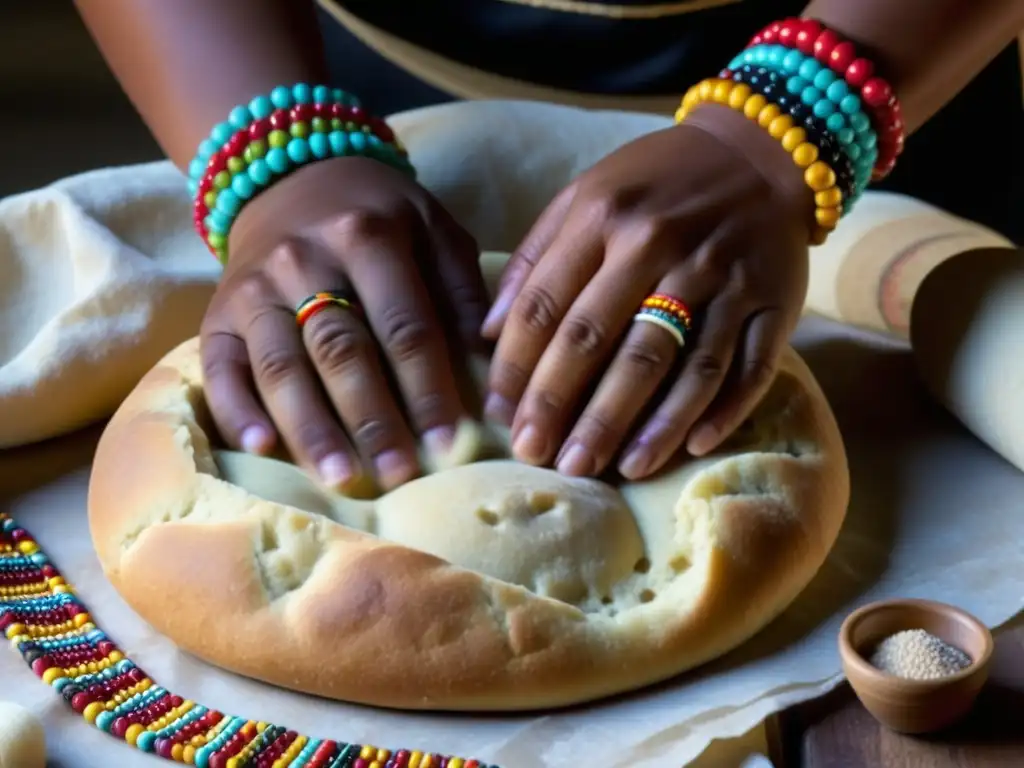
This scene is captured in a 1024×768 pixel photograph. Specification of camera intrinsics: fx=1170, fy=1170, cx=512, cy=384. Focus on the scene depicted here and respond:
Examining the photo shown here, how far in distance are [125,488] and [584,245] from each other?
0.33 metres

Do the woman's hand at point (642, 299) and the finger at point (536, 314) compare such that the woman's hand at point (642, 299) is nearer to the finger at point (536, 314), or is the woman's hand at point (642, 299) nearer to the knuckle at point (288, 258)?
the finger at point (536, 314)

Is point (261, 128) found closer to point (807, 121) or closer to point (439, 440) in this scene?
point (439, 440)

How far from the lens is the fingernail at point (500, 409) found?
753mm

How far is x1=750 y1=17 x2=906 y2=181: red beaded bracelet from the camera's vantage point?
788 mm

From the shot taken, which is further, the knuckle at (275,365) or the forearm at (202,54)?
the forearm at (202,54)

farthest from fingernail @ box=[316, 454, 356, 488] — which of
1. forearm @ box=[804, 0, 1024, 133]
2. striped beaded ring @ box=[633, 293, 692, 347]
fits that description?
forearm @ box=[804, 0, 1024, 133]

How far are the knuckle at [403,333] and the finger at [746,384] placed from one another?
0.60 ft

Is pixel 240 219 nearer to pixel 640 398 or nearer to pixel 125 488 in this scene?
pixel 125 488

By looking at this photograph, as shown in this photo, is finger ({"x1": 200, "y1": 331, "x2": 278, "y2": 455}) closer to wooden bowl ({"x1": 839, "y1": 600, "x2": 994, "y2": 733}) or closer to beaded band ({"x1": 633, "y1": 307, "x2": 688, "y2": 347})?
beaded band ({"x1": 633, "y1": 307, "x2": 688, "y2": 347})

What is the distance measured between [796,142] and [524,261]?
0.65 ft

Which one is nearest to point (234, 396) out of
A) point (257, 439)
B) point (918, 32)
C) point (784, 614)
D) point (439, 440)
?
point (257, 439)

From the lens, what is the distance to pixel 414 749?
616mm

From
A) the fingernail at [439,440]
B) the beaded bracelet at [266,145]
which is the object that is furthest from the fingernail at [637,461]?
the beaded bracelet at [266,145]

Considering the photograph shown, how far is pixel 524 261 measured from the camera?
2.58 feet
